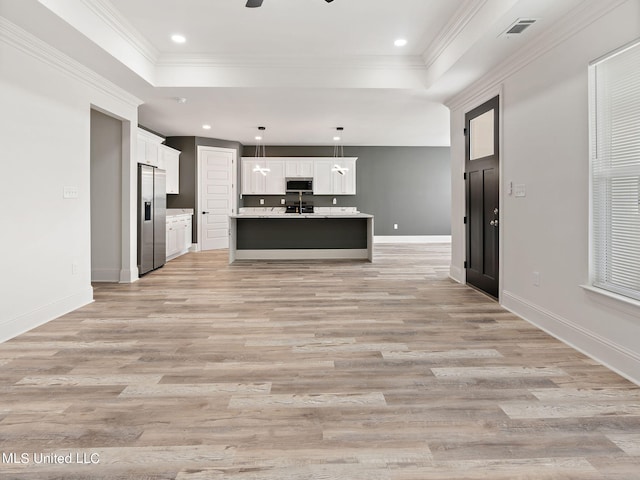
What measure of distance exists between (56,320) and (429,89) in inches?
201

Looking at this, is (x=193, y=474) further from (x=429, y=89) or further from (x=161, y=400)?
(x=429, y=89)

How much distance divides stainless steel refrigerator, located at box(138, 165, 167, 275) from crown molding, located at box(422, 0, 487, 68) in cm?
434

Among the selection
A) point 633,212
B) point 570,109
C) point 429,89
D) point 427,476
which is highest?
point 429,89

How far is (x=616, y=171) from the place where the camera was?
2771 mm

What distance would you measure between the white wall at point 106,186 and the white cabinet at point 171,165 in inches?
92.0

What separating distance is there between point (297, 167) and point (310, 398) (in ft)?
28.4

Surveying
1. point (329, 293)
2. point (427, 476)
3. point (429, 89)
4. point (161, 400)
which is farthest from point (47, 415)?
point (429, 89)

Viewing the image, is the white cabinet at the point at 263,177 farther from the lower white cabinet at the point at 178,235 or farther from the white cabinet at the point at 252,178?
the lower white cabinet at the point at 178,235

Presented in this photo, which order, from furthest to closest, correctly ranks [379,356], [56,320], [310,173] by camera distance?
1. [310,173]
2. [56,320]
3. [379,356]

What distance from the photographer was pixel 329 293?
4965 millimetres

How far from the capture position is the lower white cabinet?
780cm

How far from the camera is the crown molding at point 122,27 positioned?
3.66m

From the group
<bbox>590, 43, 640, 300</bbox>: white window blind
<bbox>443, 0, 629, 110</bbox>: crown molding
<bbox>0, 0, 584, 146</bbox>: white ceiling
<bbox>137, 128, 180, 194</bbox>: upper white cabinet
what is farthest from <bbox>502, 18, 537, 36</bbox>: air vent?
<bbox>137, 128, 180, 194</bbox>: upper white cabinet

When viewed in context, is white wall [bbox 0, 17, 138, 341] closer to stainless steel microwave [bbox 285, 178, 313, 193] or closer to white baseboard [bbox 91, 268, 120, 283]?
white baseboard [bbox 91, 268, 120, 283]
